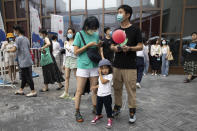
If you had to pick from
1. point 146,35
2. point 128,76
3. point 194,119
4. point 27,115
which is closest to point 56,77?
point 27,115

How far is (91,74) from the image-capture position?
9.57 ft

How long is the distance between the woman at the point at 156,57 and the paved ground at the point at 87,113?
347 cm

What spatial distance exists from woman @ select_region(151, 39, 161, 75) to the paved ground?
11.4ft

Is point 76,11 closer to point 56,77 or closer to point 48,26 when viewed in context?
point 48,26

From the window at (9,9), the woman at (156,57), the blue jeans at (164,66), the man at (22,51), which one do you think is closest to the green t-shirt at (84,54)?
the man at (22,51)

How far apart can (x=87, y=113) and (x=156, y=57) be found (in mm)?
5986

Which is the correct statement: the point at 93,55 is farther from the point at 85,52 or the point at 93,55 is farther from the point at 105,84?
the point at 105,84

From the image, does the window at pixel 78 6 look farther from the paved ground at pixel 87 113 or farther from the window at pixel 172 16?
the paved ground at pixel 87 113

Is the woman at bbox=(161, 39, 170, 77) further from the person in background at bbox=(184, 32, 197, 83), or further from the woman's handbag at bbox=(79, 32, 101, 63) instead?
the woman's handbag at bbox=(79, 32, 101, 63)

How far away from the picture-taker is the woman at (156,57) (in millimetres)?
8078

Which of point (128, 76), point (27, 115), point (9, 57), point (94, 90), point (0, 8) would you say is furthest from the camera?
point (0, 8)

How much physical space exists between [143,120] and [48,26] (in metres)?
9.11

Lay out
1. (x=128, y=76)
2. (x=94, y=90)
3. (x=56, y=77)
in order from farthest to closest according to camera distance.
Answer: (x=56, y=77) → (x=94, y=90) → (x=128, y=76)

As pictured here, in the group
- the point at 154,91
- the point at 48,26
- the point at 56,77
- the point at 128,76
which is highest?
the point at 48,26
